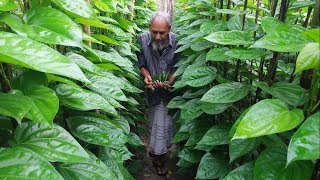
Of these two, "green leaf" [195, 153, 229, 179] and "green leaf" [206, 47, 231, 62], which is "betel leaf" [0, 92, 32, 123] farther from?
"green leaf" [195, 153, 229, 179]

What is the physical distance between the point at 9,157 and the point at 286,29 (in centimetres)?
69

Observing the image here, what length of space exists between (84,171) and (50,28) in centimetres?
41

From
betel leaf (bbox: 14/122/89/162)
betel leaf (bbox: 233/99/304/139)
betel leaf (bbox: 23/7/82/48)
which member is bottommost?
betel leaf (bbox: 14/122/89/162)

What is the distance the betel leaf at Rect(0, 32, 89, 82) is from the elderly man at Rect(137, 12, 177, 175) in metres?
2.20

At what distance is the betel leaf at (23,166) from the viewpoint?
62 centimetres

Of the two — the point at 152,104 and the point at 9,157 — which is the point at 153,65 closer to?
the point at 152,104

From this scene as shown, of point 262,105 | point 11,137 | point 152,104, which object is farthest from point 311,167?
point 152,104

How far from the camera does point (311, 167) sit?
0.79m

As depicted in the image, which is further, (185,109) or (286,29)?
(185,109)

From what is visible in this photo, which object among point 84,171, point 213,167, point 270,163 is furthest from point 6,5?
point 213,167

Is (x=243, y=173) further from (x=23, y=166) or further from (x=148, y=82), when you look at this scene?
(x=148, y=82)

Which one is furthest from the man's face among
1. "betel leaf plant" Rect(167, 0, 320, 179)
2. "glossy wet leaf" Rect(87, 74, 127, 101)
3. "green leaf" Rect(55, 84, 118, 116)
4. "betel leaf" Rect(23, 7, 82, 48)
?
"betel leaf" Rect(23, 7, 82, 48)

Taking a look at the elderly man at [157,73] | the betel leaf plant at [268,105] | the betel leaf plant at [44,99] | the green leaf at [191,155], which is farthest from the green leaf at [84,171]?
the elderly man at [157,73]

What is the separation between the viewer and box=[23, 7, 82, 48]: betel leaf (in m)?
0.79
